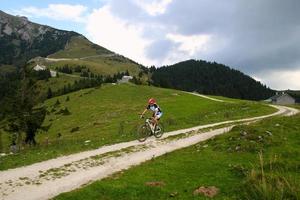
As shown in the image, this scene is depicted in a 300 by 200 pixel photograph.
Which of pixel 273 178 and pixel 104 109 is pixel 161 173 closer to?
pixel 273 178

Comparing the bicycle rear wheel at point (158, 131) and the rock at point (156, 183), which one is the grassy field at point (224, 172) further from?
the bicycle rear wheel at point (158, 131)

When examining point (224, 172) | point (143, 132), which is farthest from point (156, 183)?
point (143, 132)

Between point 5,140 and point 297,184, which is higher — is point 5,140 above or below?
below

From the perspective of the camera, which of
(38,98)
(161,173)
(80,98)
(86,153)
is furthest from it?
(80,98)

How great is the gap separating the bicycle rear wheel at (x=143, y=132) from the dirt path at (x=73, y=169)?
1032 mm

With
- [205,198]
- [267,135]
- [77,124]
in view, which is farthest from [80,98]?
[205,198]

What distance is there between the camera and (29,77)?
1861 inches

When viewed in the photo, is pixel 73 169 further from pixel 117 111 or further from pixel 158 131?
pixel 117 111

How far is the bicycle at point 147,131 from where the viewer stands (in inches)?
1222

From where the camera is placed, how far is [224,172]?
59.4 ft

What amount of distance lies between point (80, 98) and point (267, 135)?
105 metres

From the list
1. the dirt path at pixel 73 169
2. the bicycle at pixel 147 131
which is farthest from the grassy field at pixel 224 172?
the bicycle at pixel 147 131

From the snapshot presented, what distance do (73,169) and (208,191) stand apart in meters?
7.45

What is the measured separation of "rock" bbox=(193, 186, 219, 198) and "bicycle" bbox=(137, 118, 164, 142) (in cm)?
1493
